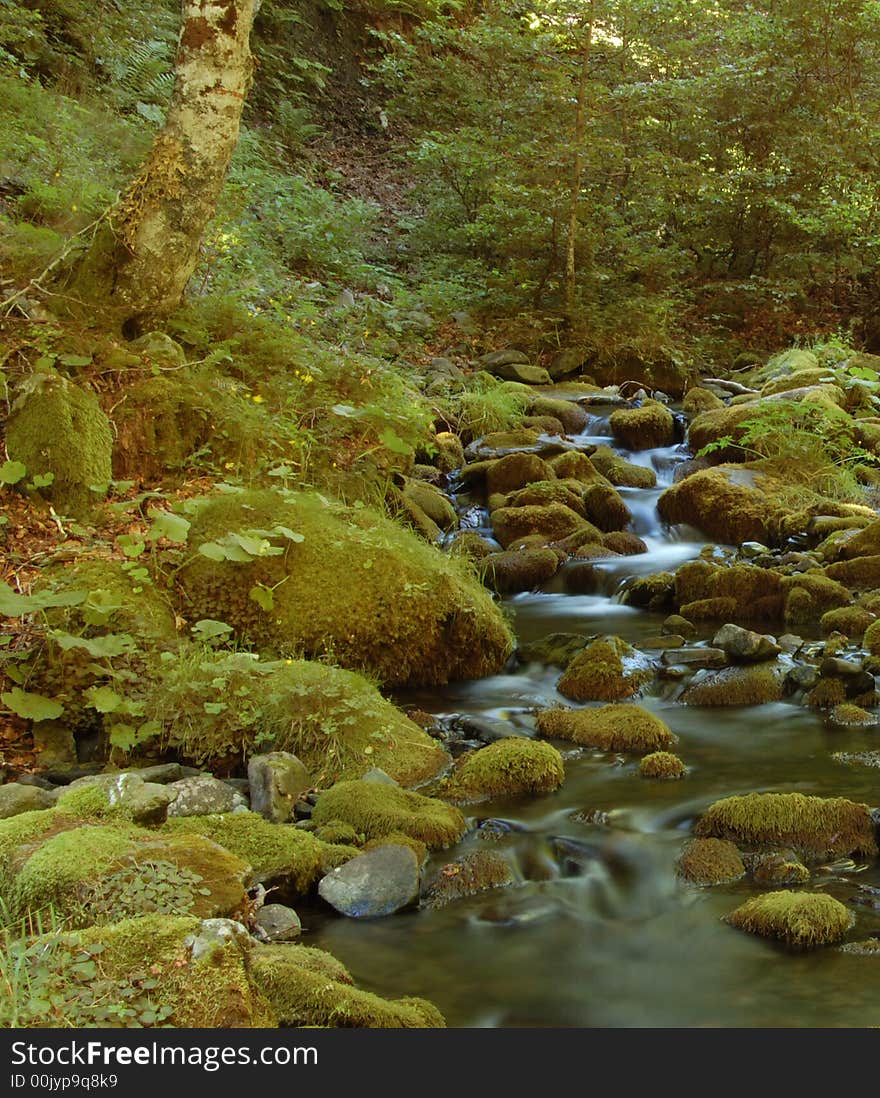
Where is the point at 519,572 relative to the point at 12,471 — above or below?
below

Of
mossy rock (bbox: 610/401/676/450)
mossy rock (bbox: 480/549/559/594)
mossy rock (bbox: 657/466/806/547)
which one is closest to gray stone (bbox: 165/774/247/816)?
mossy rock (bbox: 480/549/559/594)

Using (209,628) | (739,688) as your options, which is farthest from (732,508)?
(209,628)

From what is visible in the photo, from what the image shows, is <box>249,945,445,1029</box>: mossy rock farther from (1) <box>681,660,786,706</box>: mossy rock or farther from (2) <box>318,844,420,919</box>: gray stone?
(1) <box>681,660,786,706</box>: mossy rock

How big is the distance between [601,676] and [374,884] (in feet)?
8.27

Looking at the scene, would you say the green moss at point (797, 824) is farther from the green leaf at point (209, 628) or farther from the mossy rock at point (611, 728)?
the green leaf at point (209, 628)

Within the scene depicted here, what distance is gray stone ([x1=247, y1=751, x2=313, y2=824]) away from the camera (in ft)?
12.8

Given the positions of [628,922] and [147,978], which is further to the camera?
[628,922]

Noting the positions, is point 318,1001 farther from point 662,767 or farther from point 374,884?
point 662,767

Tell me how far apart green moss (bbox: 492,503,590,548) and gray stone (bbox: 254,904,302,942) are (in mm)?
5304

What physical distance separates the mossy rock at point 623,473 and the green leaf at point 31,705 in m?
6.82

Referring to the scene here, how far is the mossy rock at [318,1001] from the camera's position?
8.16 ft

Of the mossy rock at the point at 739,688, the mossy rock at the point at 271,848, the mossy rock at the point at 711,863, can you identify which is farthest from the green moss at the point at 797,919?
the mossy rock at the point at 739,688

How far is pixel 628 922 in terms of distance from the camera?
3.52 m

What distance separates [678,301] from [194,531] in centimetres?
1106
